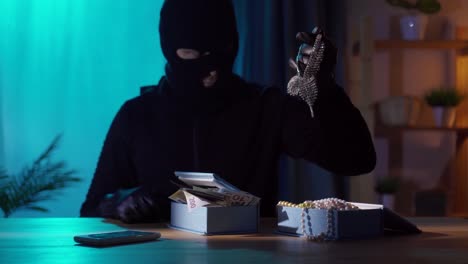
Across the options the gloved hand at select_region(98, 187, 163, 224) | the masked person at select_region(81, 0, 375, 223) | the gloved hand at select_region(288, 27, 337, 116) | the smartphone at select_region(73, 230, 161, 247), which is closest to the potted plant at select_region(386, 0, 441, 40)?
the masked person at select_region(81, 0, 375, 223)

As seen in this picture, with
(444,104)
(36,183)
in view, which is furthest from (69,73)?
(444,104)

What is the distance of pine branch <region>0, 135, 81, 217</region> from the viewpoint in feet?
8.73

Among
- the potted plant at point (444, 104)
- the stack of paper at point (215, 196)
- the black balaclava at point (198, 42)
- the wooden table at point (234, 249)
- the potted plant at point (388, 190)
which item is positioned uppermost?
the black balaclava at point (198, 42)

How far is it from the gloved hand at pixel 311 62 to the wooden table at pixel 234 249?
1.08 feet

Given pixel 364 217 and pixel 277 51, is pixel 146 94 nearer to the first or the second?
pixel 277 51

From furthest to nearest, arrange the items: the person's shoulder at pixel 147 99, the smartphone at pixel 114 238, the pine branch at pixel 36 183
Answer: the pine branch at pixel 36 183 < the person's shoulder at pixel 147 99 < the smartphone at pixel 114 238

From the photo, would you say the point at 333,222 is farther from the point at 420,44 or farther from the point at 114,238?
the point at 420,44

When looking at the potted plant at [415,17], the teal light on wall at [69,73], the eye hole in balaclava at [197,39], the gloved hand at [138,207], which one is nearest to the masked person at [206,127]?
the eye hole in balaclava at [197,39]

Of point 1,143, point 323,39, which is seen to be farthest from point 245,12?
point 323,39

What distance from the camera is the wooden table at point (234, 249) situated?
93 centimetres

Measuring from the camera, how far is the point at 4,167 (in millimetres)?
2812

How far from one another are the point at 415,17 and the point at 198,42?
3.89ft

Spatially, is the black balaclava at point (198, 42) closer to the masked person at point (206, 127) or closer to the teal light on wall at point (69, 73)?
the masked person at point (206, 127)

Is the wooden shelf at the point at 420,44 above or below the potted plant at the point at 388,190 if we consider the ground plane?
above
